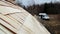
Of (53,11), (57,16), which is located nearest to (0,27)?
(57,16)

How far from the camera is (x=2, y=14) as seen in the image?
1.11 feet

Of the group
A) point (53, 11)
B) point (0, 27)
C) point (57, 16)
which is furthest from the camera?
point (53, 11)

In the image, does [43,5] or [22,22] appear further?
[43,5]

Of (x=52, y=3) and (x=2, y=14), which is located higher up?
(x=2, y=14)

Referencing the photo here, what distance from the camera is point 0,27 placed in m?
0.31

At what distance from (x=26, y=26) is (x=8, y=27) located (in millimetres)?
54

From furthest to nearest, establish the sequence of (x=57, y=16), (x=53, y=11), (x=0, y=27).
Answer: (x=53, y=11) → (x=57, y=16) → (x=0, y=27)

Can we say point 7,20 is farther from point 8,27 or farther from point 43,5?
point 43,5

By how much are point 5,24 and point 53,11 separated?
21.5 ft

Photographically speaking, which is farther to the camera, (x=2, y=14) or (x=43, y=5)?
(x=43, y=5)

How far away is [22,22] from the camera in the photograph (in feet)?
1.23

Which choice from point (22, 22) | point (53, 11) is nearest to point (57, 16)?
point (53, 11)

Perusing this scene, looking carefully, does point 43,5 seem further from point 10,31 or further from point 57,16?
point 10,31

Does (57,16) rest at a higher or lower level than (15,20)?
lower
